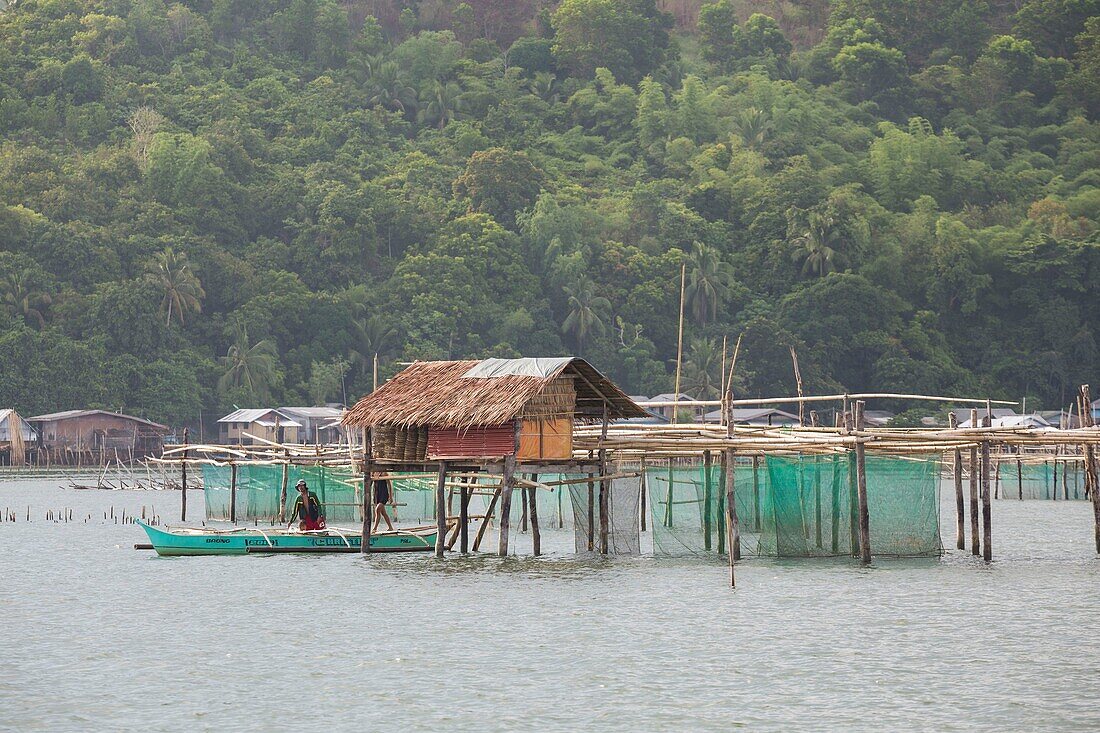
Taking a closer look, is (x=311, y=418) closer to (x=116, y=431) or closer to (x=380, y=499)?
(x=116, y=431)

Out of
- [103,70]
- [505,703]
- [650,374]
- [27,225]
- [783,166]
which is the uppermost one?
[103,70]

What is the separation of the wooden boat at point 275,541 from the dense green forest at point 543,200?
5889 centimetres

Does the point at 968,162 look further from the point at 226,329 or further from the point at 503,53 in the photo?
the point at 226,329

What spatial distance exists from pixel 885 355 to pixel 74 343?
5455cm

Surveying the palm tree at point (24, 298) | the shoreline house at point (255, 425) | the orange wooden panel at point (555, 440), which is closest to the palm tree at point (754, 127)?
the shoreline house at point (255, 425)

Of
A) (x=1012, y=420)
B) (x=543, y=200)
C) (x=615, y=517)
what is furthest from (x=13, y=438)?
(x=615, y=517)

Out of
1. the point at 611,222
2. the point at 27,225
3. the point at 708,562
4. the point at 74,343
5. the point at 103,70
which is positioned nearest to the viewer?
the point at 708,562

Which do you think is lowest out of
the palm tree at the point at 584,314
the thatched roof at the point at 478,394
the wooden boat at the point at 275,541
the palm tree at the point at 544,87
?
the wooden boat at the point at 275,541

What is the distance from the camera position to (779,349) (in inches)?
4063

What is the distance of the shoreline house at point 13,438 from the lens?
80.4 m

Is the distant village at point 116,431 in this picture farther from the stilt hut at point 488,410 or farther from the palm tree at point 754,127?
the stilt hut at point 488,410

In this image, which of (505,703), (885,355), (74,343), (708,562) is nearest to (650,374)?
(885,355)

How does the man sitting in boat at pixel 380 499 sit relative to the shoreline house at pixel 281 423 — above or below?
below

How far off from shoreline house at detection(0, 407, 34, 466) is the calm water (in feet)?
162
